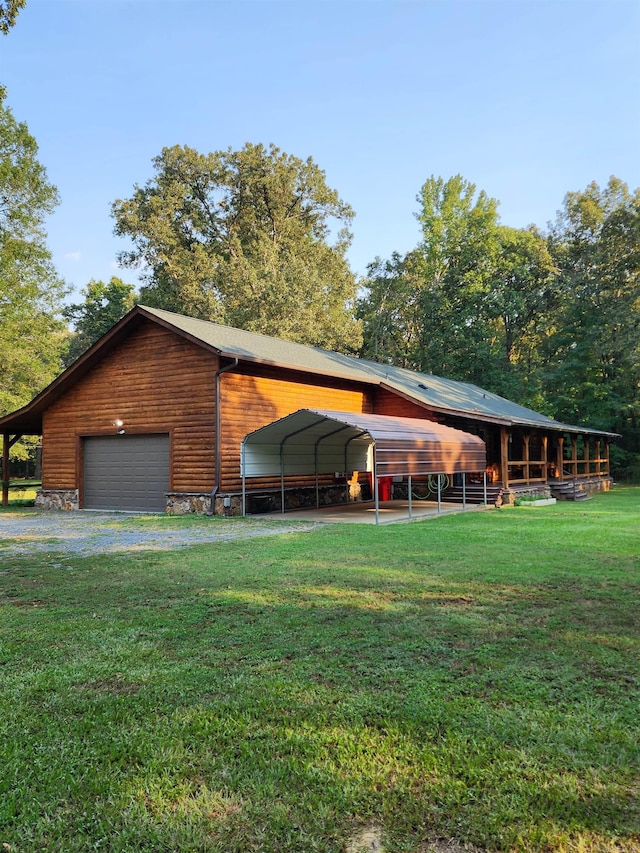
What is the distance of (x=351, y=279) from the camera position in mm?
36188

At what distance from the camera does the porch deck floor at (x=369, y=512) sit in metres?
12.3

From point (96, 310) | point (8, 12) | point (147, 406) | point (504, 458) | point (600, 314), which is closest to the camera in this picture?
point (8, 12)

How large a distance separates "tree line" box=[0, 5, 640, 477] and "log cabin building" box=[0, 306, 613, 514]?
10832 millimetres

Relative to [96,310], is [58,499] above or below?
below

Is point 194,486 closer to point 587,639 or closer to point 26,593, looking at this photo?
point 26,593

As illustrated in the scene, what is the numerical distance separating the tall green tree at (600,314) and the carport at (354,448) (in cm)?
1691

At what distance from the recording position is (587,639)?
3879 mm

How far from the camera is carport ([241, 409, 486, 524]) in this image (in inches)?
462

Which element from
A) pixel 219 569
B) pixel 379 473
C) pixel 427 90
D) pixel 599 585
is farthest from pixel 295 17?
pixel 599 585

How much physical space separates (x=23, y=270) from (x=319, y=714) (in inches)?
1099

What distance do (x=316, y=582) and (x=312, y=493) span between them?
10.3 m

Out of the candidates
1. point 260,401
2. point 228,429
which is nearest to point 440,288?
point 260,401

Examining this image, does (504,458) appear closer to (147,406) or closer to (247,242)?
(147,406)

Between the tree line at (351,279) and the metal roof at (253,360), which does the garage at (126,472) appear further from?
the tree line at (351,279)
